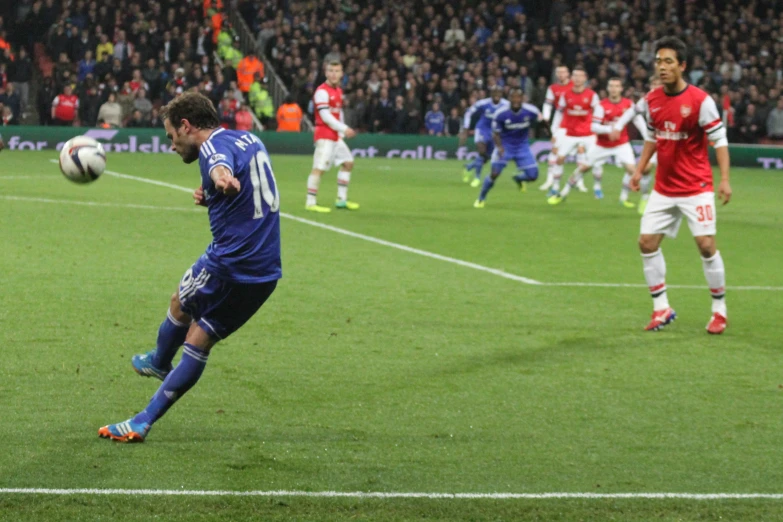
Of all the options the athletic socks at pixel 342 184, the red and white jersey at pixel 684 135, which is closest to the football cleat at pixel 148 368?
the red and white jersey at pixel 684 135

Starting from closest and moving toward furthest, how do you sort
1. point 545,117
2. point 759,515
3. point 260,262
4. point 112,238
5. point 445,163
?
point 759,515 < point 260,262 < point 112,238 < point 545,117 < point 445,163

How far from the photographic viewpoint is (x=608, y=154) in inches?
859

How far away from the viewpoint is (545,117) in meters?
22.8

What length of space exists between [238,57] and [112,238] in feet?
75.4

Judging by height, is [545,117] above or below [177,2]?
below

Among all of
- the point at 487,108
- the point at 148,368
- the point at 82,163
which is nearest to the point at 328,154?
the point at 487,108

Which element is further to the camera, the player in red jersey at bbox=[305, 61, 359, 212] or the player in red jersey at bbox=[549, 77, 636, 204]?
the player in red jersey at bbox=[549, 77, 636, 204]

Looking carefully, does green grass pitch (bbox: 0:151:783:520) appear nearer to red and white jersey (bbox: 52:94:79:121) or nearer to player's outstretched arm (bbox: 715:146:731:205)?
player's outstretched arm (bbox: 715:146:731:205)

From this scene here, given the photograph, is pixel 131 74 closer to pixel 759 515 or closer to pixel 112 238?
pixel 112 238

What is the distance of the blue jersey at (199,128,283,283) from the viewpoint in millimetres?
5941

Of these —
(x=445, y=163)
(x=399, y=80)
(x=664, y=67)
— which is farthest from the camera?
(x=399, y=80)

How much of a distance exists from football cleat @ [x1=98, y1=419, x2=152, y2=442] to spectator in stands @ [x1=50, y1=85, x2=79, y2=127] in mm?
26352

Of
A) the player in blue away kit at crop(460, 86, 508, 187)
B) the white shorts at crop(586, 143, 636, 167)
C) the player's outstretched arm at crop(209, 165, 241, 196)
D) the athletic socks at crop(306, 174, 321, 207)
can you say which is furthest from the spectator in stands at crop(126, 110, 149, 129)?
the player's outstretched arm at crop(209, 165, 241, 196)

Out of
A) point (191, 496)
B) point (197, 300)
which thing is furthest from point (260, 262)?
point (191, 496)
